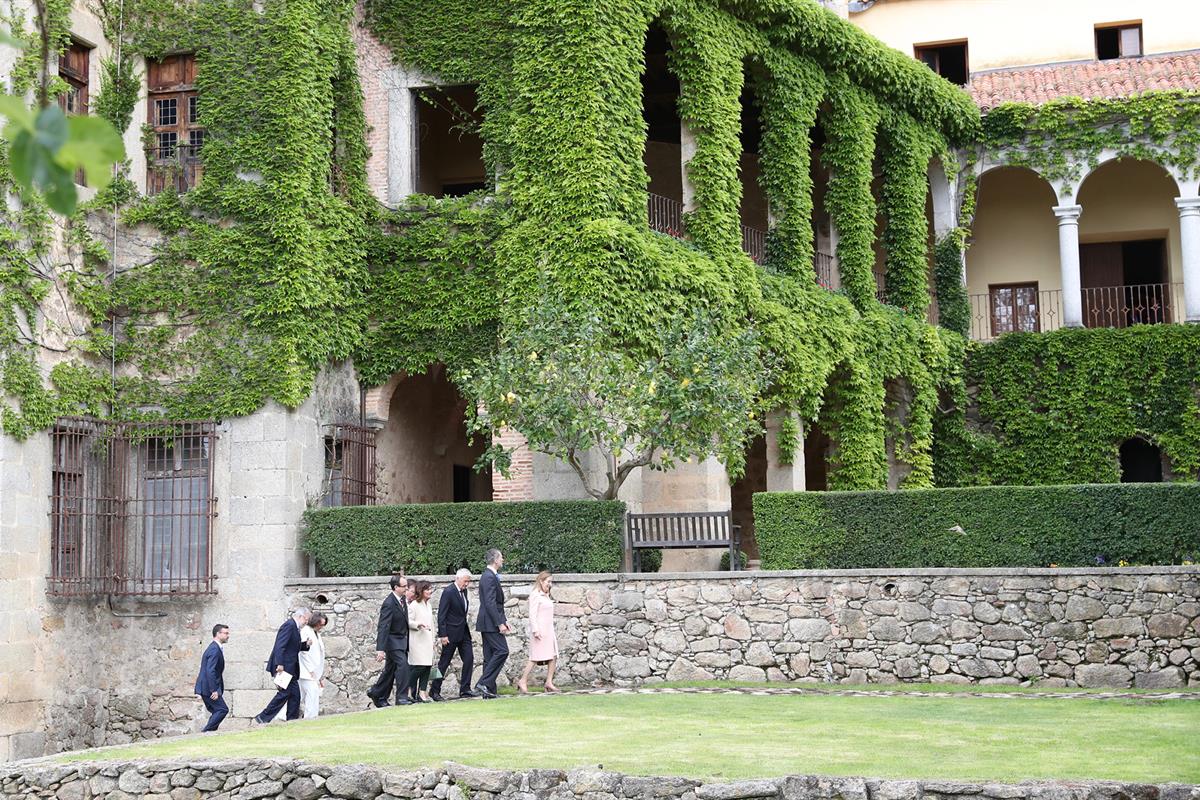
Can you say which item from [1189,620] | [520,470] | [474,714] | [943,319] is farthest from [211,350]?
[943,319]

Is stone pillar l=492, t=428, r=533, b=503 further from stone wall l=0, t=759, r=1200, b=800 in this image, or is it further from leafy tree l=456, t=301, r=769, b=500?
stone wall l=0, t=759, r=1200, b=800

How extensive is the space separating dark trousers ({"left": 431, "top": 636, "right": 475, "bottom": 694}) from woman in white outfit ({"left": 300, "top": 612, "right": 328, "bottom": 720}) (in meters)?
1.30

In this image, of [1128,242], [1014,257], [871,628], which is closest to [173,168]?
[871,628]

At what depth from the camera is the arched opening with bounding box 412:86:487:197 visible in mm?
25406

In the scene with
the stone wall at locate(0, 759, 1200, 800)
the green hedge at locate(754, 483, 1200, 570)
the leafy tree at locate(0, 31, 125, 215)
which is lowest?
the stone wall at locate(0, 759, 1200, 800)

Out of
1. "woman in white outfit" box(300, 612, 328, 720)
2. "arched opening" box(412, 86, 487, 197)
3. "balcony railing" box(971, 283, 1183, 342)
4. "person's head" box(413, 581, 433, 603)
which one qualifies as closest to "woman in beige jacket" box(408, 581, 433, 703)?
"person's head" box(413, 581, 433, 603)

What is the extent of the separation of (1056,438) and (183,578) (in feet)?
54.0

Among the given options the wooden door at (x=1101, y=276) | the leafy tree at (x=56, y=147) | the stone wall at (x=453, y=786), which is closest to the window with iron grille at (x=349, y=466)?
the stone wall at (x=453, y=786)

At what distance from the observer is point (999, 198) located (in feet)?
111

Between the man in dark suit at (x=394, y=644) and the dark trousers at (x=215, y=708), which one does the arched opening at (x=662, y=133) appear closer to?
the man in dark suit at (x=394, y=644)

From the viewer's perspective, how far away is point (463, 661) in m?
17.9

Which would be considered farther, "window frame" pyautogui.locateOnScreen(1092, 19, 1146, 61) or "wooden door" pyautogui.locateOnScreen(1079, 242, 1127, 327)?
"window frame" pyautogui.locateOnScreen(1092, 19, 1146, 61)

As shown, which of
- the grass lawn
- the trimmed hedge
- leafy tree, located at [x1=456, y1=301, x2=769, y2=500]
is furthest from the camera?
the trimmed hedge

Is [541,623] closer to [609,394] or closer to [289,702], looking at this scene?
[289,702]
